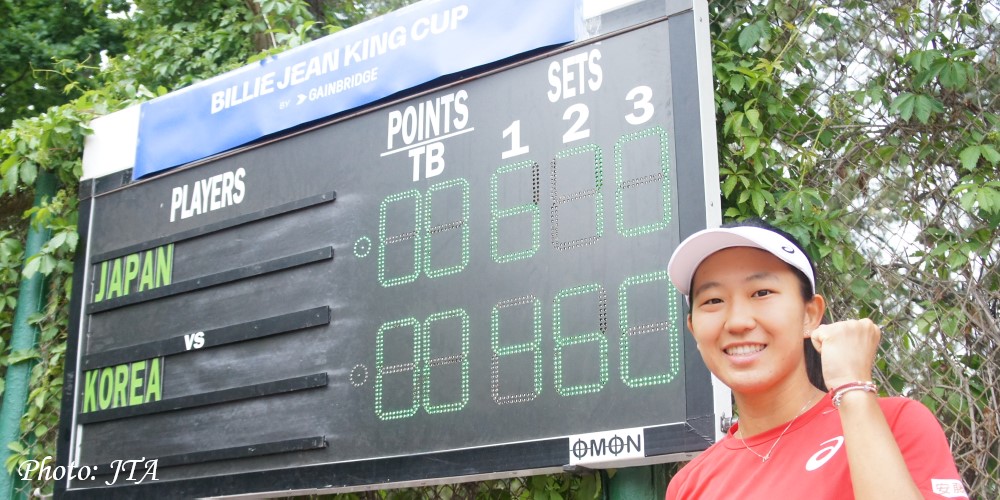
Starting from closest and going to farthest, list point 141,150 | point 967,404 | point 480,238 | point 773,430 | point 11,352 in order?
point 773,430, point 967,404, point 480,238, point 141,150, point 11,352

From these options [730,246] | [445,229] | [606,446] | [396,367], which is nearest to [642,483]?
[606,446]

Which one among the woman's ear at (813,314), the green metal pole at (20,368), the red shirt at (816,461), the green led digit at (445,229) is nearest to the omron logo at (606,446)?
the green led digit at (445,229)

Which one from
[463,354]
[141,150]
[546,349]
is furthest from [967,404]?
[141,150]

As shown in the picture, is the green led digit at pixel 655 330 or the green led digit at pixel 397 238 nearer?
the green led digit at pixel 655 330

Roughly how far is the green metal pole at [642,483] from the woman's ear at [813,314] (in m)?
1.34

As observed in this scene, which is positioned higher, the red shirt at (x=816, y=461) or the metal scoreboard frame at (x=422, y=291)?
the metal scoreboard frame at (x=422, y=291)

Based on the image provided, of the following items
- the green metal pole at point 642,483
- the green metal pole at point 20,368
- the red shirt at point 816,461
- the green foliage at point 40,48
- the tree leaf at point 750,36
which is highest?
the green foliage at point 40,48

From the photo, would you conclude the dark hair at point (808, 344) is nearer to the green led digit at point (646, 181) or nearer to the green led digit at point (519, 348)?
the green led digit at point (646, 181)

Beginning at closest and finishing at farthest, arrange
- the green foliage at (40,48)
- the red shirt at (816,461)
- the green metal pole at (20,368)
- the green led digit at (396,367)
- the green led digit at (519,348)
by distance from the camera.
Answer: the red shirt at (816,461), the green led digit at (519,348), the green led digit at (396,367), the green metal pole at (20,368), the green foliage at (40,48)

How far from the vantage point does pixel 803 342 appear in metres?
→ 1.96

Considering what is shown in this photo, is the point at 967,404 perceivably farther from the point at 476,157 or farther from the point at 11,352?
the point at 11,352

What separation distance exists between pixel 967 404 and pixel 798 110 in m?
1.06

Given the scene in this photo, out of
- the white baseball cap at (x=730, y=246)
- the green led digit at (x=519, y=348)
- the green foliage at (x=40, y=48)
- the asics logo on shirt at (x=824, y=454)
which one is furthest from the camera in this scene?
the green foliage at (x=40, y=48)

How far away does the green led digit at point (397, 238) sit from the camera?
355cm
